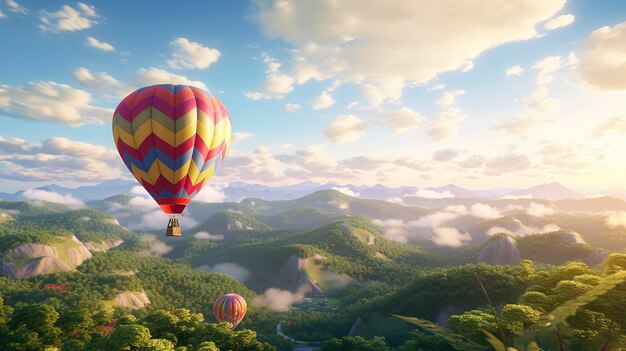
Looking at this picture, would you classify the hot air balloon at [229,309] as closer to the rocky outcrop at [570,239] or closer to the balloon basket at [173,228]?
the balloon basket at [173,228]

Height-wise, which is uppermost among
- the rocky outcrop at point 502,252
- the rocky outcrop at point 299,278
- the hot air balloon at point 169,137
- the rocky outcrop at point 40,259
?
the hot air balloon at point 169,137

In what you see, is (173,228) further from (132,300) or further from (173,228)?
(132,300)

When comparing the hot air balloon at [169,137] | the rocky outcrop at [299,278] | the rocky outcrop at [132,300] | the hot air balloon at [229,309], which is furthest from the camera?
the rocky outcrop at [299,278]

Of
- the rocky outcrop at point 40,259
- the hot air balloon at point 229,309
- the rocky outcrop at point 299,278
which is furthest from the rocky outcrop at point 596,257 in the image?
the rocky outcrop at point 40,259

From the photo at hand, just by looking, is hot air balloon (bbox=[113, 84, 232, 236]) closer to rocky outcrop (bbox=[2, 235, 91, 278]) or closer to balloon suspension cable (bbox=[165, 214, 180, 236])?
balloon suspension cable (bbox=[165, 214, 180, 236])

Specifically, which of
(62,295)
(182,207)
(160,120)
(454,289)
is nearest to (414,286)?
(454,289)

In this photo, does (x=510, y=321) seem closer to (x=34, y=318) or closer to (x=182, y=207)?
(x=182, y=207)
